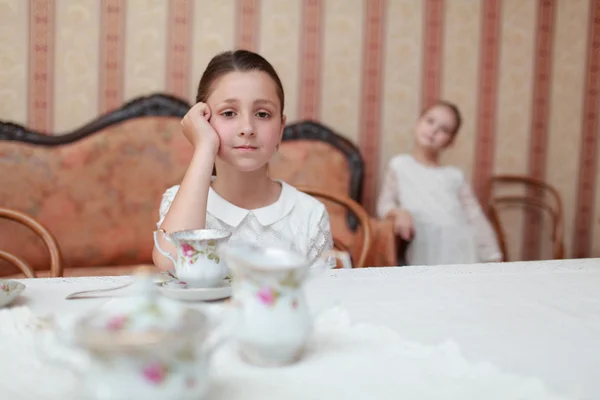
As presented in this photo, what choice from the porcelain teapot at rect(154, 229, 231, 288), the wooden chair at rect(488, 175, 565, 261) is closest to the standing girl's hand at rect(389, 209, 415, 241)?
the wooden chair at rect(488, 175, 565, 261)

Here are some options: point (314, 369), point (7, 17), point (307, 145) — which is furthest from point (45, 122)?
point (314, 369)

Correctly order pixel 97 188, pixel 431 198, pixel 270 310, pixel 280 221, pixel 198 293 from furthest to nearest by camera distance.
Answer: pixel 431 198
pixel 97 188
pixel 280 221
pixel 198 293
pixel 270 310

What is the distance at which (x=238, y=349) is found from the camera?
676 millimetres

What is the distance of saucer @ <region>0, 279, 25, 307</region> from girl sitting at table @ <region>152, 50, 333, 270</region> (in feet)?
0.90

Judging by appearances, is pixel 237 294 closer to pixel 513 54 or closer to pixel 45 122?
pixel 45 122

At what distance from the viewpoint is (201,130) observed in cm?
126

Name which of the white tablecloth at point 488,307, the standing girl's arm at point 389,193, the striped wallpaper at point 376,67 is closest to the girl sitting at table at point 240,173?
the white tablecloth at point 488,307

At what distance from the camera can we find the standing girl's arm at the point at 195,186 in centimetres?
114

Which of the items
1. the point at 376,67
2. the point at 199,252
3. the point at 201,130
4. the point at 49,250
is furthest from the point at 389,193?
the point at 199,252

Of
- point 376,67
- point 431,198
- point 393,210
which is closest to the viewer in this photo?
point 393,210

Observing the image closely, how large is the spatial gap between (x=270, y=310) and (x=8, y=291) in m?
0.51

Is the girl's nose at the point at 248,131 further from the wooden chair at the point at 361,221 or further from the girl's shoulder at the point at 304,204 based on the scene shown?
the wooden chair at the point at 361,221

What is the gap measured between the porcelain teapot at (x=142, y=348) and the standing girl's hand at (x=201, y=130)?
73 centimetres

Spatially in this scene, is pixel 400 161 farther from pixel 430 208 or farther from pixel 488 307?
pixel 488 307
